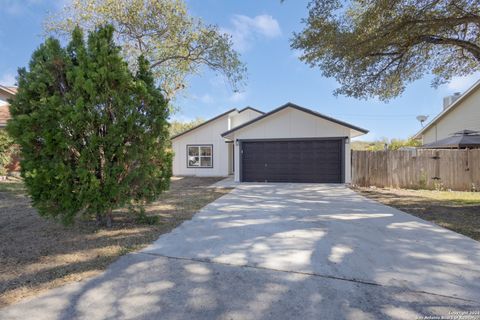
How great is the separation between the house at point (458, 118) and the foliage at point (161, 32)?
1205 centimetres

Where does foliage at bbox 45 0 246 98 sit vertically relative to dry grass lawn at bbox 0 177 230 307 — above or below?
above

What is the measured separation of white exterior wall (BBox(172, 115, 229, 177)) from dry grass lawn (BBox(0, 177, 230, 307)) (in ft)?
38.0

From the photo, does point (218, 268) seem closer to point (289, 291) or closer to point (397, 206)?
point (289, 291)

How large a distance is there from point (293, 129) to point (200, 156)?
774 centimetres

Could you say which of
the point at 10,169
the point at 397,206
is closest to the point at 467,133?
the point at 397,206

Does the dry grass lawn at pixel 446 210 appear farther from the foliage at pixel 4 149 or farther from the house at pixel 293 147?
the foliage at pixel 4 149

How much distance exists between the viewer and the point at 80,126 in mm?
4457

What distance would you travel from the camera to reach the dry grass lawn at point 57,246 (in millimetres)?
3123

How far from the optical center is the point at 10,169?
14.6 meters

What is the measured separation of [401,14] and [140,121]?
698 cm

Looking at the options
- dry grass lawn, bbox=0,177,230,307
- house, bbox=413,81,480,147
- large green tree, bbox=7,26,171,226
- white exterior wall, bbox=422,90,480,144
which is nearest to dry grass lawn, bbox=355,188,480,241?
dry grass lawn, bbox=0,177,230,307

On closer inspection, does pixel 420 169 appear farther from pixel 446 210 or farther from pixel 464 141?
pixel 446 210

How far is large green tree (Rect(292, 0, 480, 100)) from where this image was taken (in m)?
6.79

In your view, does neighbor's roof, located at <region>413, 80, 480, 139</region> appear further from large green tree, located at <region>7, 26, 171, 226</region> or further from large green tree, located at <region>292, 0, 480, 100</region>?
large green tree, located at <region>7, 26, 171, 226</region>
